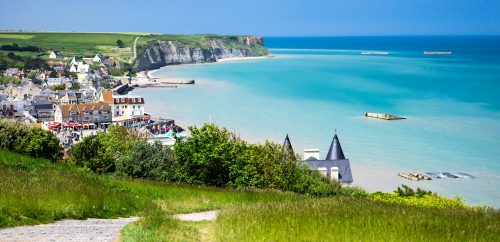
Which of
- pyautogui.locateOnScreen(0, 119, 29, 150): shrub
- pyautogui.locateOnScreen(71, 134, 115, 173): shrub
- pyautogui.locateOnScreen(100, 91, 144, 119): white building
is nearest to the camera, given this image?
pyautogui.locateOnScreen(0, 119, 29, 150): shrub

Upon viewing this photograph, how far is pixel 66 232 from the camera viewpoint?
9477 millimetres

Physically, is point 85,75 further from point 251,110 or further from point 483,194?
point 483,194

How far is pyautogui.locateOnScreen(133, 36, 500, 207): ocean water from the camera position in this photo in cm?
4547

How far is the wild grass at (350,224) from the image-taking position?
8.80m

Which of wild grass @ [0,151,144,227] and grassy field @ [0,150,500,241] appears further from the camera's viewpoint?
wild grass @ [0,151,144,227]

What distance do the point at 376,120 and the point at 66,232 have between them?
65.8 metres

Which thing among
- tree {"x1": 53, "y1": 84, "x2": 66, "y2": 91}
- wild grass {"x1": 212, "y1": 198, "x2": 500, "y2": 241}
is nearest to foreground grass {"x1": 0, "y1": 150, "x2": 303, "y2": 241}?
wild grass {"x1": 212, "y1": 198, "x2": 500, "y2": 241}

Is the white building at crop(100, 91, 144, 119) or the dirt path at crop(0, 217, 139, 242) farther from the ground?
the dirt path at crop(0, 217, 139, 242)

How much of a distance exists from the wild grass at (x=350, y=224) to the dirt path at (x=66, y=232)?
1.88 meters

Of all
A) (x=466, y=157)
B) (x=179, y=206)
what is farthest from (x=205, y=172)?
(x=466, y=157)

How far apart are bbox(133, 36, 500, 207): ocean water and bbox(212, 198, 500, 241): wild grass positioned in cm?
2842

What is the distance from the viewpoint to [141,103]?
82.5 metres

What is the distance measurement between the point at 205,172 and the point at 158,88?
105454 mm

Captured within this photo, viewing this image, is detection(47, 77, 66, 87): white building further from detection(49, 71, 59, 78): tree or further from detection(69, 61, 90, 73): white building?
detection(69, 61, 90, 73): white building
